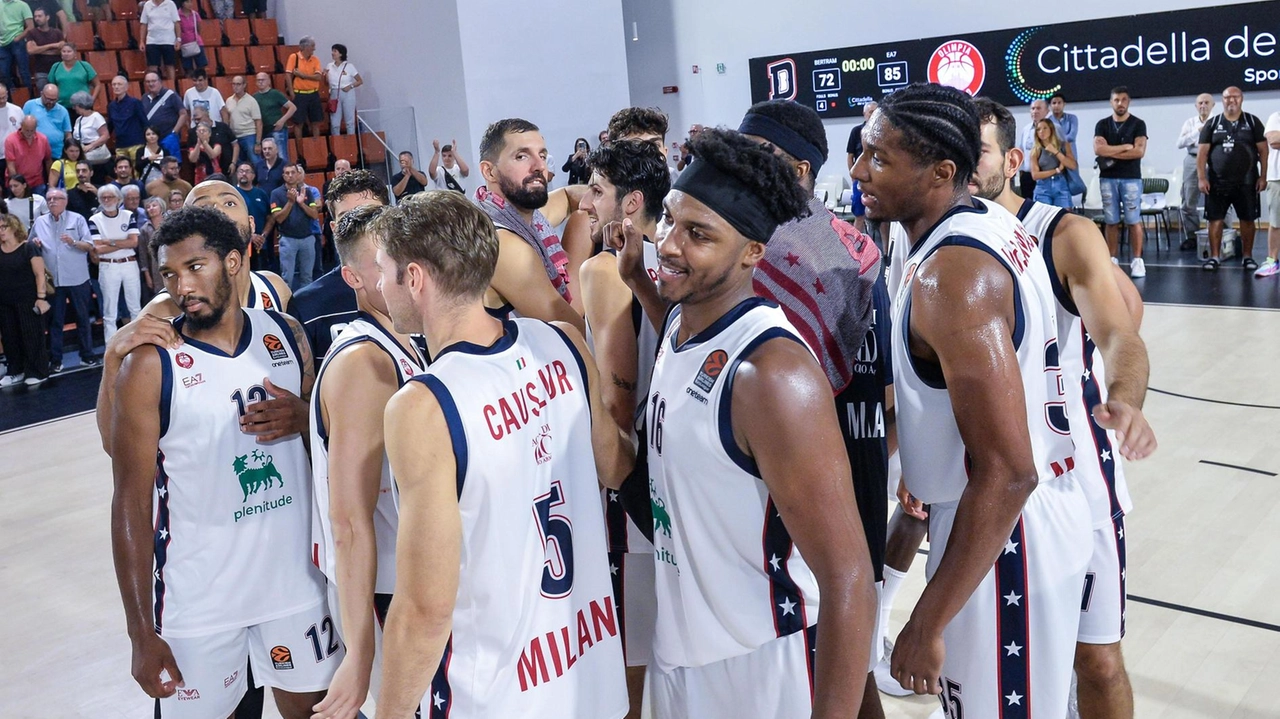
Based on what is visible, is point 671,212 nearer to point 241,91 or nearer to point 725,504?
point 725,504

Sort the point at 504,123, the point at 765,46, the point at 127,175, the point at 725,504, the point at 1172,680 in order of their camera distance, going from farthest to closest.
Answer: the point at 765,46 < the point at 127,175 < the point at 504,123 < the point at 1172,680 < the point at 725,504

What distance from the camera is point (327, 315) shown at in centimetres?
340

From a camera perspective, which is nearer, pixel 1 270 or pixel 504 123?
pixel 504 123

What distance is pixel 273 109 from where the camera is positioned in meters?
15.5

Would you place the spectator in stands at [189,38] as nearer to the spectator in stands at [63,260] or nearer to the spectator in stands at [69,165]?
the spectator in stands at [69,165]

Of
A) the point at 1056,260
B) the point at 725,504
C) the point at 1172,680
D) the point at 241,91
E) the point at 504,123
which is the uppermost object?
the point at 241,91

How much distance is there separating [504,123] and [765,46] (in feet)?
50.6

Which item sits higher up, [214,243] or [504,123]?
[504,123]

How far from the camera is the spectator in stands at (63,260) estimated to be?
1114 cm

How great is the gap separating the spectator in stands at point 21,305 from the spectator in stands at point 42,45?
5.01 metres

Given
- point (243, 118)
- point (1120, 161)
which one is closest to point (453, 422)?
point (1120, 161)

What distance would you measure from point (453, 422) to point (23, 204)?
38.2ft

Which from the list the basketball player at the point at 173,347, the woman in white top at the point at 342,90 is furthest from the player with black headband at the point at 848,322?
the woman in white top at the point at 342,90

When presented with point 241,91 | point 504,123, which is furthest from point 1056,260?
point 241,91
